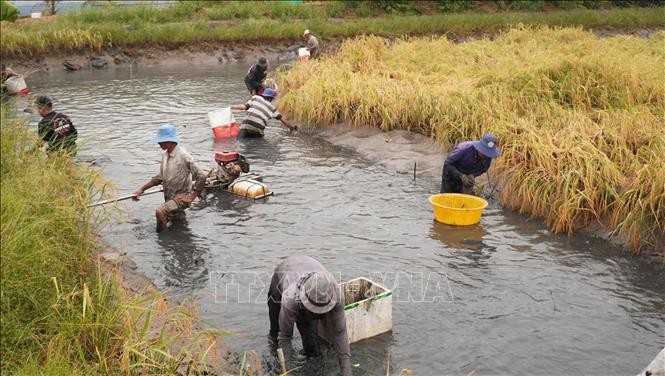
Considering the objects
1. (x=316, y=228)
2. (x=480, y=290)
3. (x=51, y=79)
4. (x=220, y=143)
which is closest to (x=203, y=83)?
(x=51, y=79)

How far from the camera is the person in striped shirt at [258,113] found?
13852 mm

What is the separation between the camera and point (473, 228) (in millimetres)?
9414

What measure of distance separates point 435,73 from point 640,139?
6728 mm

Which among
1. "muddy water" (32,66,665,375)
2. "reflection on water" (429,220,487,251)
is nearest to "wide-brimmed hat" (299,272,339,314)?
"muddy water" (32,66,665,375)

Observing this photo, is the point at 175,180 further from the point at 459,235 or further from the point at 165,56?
the point at 165,56

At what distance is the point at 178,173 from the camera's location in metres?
8.98

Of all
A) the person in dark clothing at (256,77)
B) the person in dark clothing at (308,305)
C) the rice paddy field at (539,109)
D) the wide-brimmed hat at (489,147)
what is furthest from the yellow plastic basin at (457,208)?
the person in dark clothing at (256,77)

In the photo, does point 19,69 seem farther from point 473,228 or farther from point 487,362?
point 487,362

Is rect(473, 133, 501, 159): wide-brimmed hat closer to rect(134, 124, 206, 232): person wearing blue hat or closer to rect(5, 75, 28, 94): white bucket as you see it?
rect(134, 124, 206, 232): person wearing blue hat

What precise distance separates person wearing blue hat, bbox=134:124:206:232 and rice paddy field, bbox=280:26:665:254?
464 cm

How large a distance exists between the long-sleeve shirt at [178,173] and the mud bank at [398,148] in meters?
3.96

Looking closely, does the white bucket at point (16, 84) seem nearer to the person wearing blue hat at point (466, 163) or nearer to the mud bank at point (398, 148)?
the mud bank at point (398, 148)

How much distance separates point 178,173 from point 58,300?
412 cm

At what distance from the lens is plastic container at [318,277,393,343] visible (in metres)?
6.26
